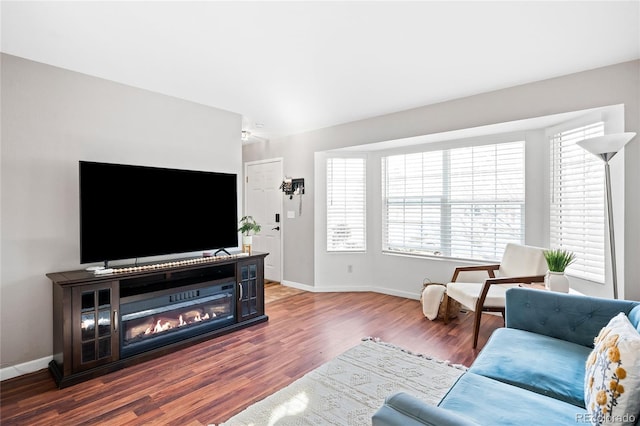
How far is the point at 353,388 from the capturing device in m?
2.29

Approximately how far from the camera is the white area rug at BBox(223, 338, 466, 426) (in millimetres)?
1980

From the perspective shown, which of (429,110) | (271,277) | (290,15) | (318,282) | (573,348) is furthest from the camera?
(271,277)

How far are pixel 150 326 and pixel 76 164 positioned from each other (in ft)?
5.24

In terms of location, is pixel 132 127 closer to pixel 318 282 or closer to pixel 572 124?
pixel 318 282

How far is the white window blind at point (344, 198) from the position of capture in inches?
195

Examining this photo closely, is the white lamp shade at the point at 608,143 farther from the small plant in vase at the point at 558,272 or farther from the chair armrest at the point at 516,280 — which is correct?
the chair armrest at the point at 516,280

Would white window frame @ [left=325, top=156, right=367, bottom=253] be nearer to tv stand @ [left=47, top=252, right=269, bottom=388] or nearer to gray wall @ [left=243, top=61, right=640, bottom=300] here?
gray wall @ [left=243, top=61, right=640, bottom=300]

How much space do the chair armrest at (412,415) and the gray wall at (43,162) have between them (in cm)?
277

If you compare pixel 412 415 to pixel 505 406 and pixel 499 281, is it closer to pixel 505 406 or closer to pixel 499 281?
pixel 505 406

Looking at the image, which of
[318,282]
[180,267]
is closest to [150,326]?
[180,267]

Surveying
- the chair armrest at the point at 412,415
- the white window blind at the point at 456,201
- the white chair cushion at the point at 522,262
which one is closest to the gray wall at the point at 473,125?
the white window blind at the point at 456,201

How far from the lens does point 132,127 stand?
3.19 metres

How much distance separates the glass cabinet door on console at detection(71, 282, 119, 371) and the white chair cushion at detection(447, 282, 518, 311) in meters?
3.16

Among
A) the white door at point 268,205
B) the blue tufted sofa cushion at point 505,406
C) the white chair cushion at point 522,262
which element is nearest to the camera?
the blue tufted sofa cushion at point 505,406
